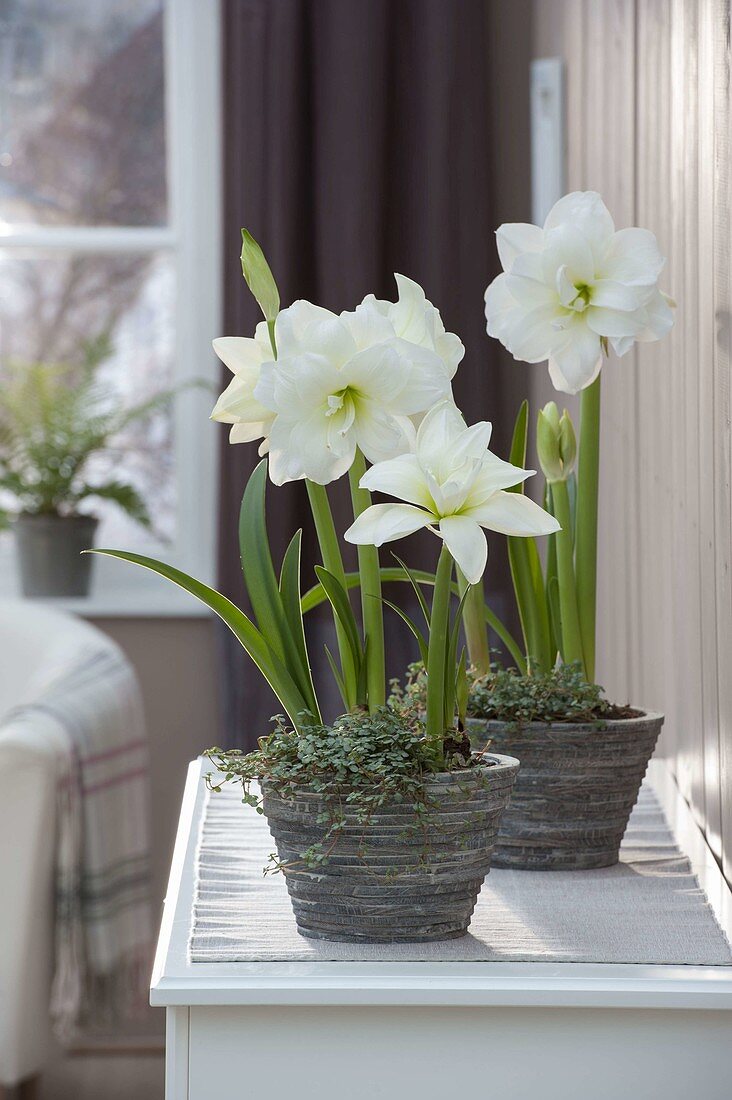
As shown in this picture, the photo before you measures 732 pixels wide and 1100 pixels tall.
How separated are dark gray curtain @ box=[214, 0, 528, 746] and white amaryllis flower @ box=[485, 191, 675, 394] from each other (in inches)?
61.8

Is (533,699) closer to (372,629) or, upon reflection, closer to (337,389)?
(372,629)

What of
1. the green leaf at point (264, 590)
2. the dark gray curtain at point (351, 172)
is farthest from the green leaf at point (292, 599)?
the dark gray curtain at point (351, 172)

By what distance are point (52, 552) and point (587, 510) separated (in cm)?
189

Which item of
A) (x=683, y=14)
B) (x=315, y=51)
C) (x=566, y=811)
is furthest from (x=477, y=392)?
(x=566, y=811)

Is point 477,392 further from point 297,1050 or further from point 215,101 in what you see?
point 297,1050

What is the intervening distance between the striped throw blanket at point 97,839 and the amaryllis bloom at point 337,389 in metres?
1.22

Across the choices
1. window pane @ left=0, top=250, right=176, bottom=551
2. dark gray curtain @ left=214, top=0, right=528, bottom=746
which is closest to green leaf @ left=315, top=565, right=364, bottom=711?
dark gray curtain @ left=214, top=0, right=528, bottom=746

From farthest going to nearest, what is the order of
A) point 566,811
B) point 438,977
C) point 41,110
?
point 41,110 → point 566,811 → point 438,977

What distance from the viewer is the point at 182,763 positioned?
2.68 metres

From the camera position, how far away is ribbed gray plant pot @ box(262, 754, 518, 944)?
2.40ft

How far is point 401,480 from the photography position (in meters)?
0.70

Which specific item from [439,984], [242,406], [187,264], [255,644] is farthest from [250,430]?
[187,264]

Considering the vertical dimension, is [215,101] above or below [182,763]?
above

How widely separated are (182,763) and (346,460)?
6.78ft
